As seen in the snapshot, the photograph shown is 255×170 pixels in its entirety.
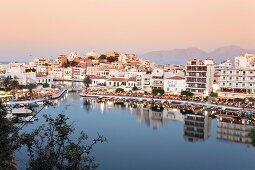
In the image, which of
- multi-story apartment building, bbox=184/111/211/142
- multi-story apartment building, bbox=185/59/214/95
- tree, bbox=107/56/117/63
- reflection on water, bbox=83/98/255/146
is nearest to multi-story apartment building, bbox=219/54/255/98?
multi-story apartment building, bbox=185/59/214/95

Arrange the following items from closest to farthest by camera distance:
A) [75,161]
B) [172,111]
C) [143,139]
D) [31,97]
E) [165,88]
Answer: [75,161] < [143,139] < [172,111] < [31,97] < [165,88]

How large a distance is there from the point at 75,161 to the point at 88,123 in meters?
19.2

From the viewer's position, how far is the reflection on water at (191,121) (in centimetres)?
2073

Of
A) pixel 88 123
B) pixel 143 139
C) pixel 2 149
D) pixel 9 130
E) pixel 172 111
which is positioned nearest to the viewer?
pixel 2 149

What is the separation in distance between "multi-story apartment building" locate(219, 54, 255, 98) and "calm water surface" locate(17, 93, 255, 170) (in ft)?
23.9

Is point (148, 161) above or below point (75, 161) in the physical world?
below

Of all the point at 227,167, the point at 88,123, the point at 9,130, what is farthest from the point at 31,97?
the point at 9,130

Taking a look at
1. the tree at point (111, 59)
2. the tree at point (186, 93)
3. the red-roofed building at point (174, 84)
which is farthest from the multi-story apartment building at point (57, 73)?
the tree at point (186, 93)

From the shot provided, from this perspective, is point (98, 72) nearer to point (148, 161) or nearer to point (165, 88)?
point (165, 88)

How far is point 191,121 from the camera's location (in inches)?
1008

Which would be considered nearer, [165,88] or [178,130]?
[178,130]

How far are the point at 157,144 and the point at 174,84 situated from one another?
20.7 m

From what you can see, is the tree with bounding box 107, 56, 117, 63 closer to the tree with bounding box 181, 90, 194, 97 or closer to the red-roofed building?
the red-roofed building

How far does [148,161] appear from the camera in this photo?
1581 centimetres
